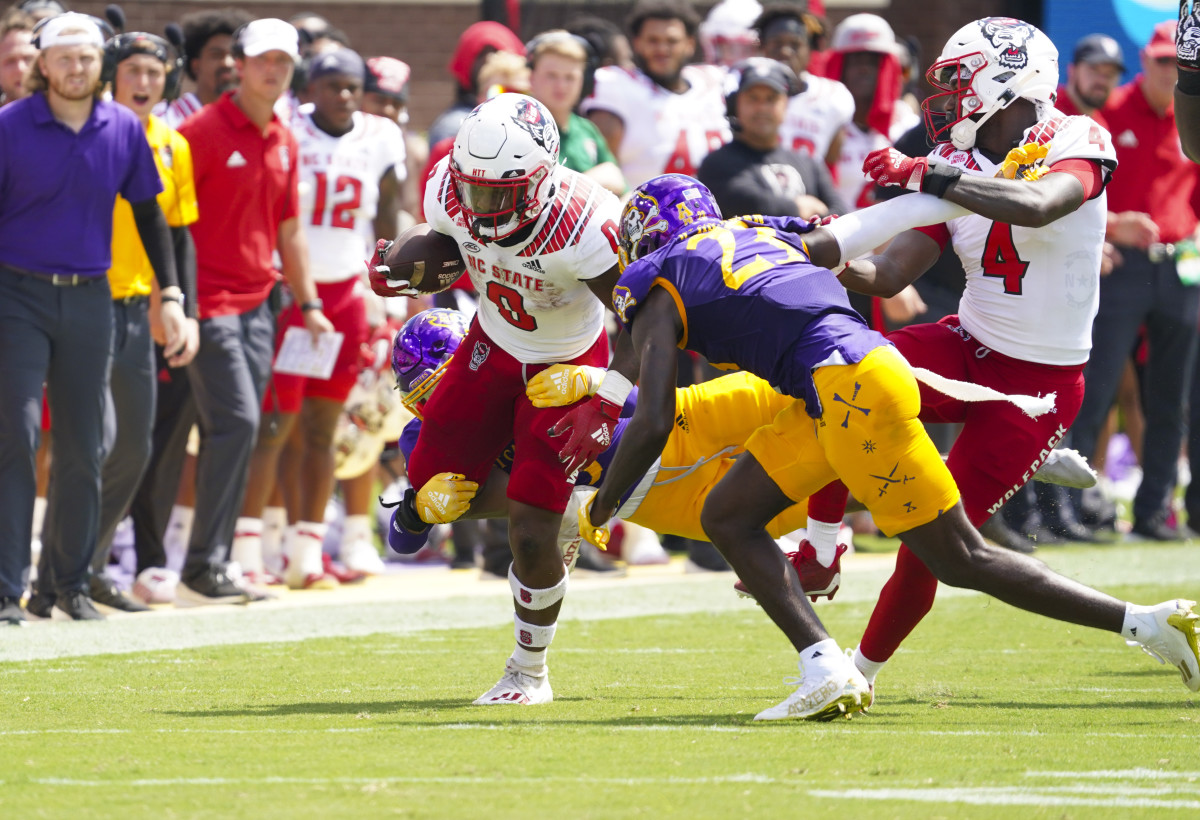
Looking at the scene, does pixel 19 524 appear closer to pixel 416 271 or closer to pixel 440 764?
pixel 416 271

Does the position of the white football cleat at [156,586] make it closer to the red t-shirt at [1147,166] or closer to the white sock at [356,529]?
the white sock at [356,529]

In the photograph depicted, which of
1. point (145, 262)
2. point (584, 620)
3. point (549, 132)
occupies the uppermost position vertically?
point (549, 132)

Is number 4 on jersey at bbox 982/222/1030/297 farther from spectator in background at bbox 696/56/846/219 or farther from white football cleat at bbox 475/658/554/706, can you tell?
spectator in background at bbox 696/56/846/219

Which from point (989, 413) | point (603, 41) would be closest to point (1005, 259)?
point (989, 413)

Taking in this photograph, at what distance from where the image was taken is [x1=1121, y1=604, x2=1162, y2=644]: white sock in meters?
5.39

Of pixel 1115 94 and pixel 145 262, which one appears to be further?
pixel 1115 94

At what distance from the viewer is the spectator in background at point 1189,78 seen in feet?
20.6

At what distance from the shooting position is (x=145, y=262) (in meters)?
8.55

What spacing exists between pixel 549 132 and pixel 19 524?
11.1 feet

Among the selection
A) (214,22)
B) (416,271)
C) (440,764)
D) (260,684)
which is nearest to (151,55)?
(214,22)

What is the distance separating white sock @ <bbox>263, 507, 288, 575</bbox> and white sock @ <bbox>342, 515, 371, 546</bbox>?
1.22 ft

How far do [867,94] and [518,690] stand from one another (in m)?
6.61

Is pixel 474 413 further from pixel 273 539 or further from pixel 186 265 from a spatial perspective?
pixel 273 539

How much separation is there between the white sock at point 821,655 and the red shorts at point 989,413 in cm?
85
